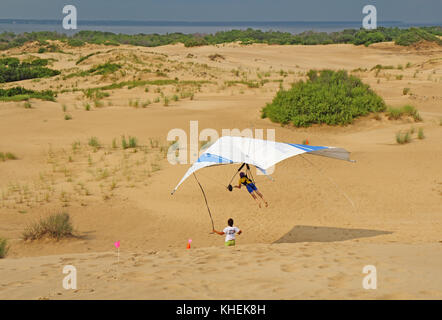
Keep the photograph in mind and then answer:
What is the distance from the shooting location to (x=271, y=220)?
12.5 metres

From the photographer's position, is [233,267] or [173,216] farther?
[173,216]

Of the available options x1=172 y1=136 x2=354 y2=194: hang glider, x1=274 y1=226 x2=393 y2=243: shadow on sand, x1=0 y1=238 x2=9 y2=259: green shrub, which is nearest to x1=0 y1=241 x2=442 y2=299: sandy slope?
x1=0 y1=238 x2=9 y2=259: green shrub

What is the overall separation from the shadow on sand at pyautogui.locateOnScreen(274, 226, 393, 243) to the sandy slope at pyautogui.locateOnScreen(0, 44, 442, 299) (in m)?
0.05

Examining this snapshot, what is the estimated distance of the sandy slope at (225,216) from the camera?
22.2ft

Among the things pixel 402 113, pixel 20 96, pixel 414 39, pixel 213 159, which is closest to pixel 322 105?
pixel 402 113

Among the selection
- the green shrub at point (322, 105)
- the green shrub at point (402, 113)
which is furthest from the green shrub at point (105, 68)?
the green shrub at point (402, 113)

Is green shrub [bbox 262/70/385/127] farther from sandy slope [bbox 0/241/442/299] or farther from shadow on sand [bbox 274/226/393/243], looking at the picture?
sandy slope [bbox 0/241/442/299]

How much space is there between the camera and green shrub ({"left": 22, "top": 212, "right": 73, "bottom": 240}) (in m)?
10.6

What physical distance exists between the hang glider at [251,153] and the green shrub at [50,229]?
2691mm

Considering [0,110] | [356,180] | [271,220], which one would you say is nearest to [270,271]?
[271,220]

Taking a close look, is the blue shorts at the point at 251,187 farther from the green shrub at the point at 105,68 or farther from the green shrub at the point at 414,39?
the green shrub at the point at 414,39

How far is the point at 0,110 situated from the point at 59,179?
1210 cm
